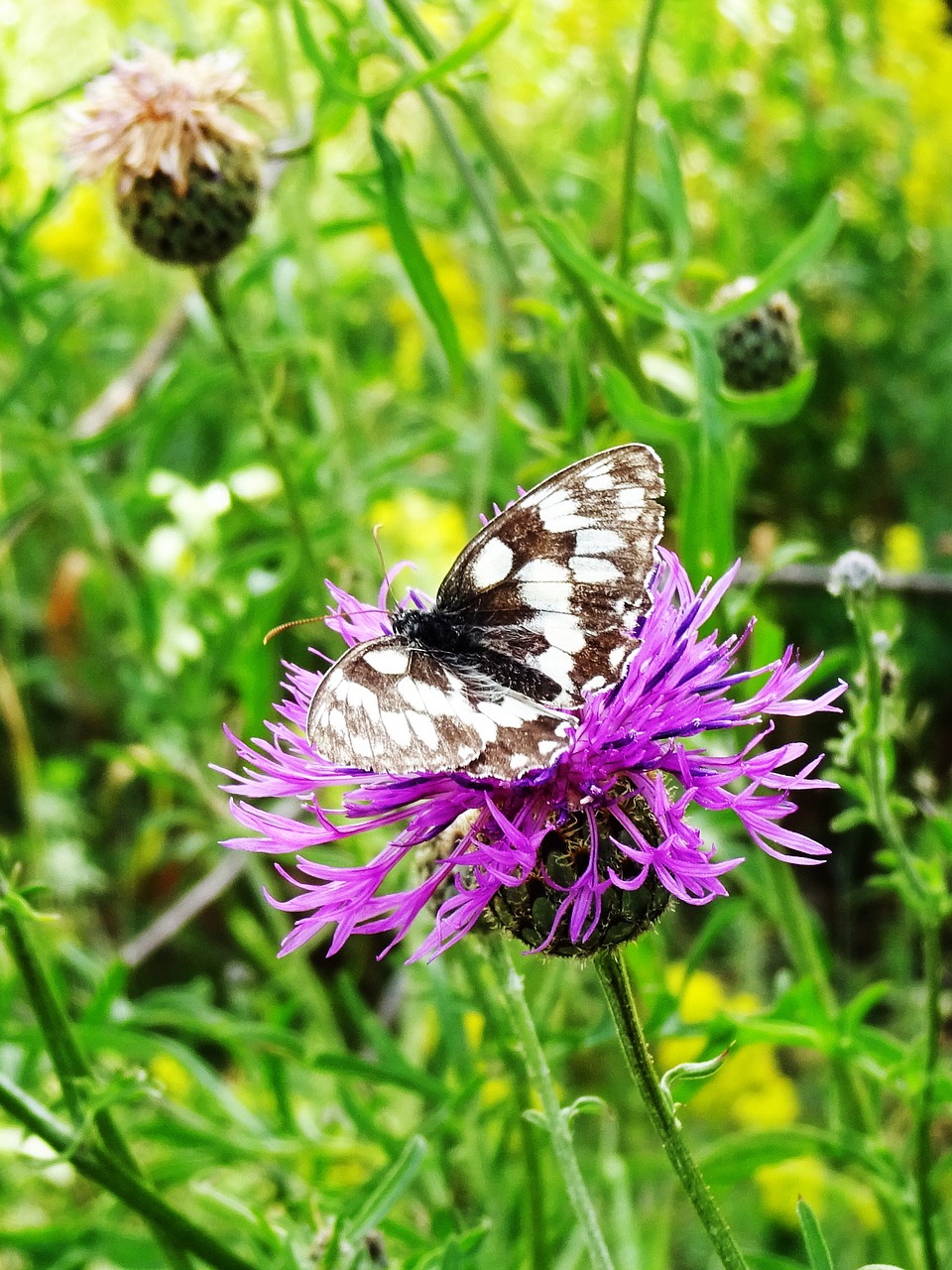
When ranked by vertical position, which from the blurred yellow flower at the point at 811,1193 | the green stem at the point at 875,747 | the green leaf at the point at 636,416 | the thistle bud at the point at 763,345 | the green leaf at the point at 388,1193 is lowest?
the blurred yellow flower at the point at 811,1193

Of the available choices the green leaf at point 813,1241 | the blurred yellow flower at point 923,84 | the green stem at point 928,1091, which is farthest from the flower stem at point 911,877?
the blurred yellow flower at point 923,84

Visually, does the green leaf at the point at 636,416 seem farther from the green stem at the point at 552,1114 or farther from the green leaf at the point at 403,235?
the green stem at the point at 552,1114

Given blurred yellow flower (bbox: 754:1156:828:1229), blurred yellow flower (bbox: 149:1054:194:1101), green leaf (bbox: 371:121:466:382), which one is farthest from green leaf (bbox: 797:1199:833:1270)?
blurred yellow flower (bbox: 149:1054:194:1101)

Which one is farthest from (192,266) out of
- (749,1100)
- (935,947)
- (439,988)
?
(749,1100)

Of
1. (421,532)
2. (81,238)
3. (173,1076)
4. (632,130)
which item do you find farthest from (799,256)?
(81,238)

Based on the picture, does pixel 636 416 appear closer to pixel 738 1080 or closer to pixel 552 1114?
pixel 552 1114
